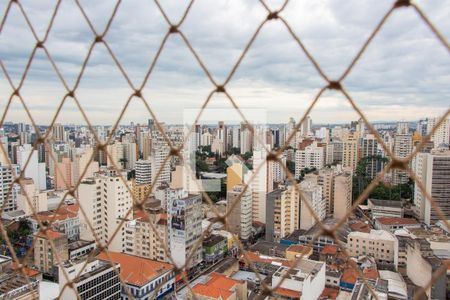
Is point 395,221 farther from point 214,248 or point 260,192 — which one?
point 214,248

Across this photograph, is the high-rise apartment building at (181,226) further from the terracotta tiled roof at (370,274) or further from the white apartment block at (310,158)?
the white apartment block at (310,158)

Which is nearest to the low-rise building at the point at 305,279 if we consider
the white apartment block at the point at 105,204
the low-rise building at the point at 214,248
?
the low-rise building at the point at 214,248

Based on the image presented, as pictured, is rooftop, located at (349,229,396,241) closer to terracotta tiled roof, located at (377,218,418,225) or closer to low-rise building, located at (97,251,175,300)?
terracotta tiled roof, located at (377,218,418,225)

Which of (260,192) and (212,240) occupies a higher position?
(260,192)

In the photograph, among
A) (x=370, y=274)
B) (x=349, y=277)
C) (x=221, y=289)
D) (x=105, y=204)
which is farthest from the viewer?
(x=105, y=204)

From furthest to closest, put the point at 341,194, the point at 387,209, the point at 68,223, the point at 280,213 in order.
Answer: the point at 387,209 < the point at 341,194 < the point at 68,223 < the point at 280,213

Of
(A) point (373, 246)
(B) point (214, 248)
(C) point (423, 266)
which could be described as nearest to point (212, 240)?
(B) point (214, 248)

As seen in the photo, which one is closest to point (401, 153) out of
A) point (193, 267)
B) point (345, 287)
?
point (345, 287)

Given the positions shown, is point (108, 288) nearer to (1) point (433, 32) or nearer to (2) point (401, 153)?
(1) point (433, 32)

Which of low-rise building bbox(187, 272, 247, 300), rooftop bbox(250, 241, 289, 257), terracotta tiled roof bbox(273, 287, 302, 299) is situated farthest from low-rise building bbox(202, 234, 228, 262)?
terracotta tiled roof bbox(273, 287, 302, 299)
